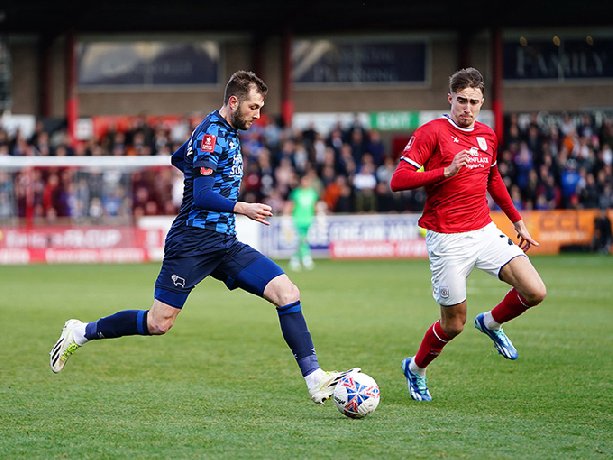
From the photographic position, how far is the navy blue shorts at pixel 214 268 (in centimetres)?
761

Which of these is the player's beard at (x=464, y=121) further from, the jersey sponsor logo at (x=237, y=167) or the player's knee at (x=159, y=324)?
the player's knee at (x=159, y=324)

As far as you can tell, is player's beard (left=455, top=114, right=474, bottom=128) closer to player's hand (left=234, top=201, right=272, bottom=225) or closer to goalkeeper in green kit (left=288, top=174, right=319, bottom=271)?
player's hand (left=234, top=201, right=272, bottom=225)

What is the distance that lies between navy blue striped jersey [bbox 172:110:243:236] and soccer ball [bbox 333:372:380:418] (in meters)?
1.34

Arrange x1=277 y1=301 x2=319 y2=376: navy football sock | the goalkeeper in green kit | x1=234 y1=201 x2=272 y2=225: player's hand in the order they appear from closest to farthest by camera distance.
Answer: x1=234 y1=201 x2=272 y2=225: player's hand
x1=277 y1=301 x2=319 y2=376: navy football sock
the goalkeeper in green kit

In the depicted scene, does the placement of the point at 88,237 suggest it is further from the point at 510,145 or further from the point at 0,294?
the point at 510,145

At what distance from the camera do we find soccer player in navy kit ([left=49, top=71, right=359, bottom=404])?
24.2ft

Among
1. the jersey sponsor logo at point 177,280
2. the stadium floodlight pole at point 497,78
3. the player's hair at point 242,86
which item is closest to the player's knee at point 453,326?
the jersey sponsor logo at point 177,280

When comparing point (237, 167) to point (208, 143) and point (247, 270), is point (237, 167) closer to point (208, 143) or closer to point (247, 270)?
point (208, 143)

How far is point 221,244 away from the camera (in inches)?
301

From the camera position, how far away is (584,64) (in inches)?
1505

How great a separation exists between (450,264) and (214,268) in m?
1.68

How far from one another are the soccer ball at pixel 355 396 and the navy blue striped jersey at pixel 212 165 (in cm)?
134

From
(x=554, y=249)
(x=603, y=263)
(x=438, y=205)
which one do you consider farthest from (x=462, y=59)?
(x=438, y=205)

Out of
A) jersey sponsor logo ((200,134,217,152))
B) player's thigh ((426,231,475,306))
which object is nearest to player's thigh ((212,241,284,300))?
jersey sponsor logo ((200,134,217,152))
